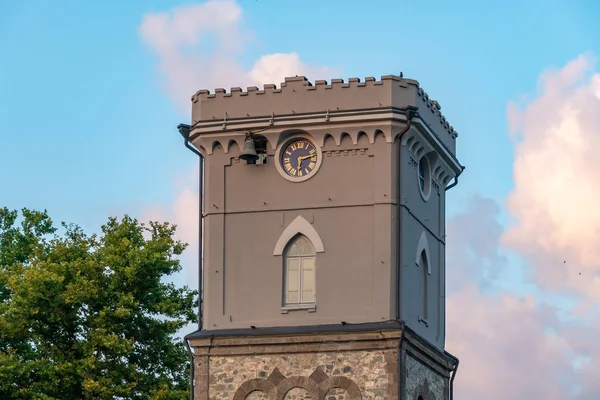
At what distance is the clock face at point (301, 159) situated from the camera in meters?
39.7

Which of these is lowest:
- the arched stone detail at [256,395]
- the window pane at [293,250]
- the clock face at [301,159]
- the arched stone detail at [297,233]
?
the arched stone detail at [256,395]

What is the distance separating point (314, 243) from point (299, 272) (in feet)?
2.41

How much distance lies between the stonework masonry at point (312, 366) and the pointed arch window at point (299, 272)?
1041 mm

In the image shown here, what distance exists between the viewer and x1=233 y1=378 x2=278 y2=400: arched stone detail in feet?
125

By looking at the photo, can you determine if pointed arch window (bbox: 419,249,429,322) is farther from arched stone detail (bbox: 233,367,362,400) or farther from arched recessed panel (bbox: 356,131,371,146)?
arched stone detail (bbox: 233,367,362,400)

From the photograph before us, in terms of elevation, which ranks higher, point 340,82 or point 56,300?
point 340,82

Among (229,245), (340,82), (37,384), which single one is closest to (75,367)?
(37,384)

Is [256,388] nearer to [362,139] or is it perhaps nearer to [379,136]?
[362,139]

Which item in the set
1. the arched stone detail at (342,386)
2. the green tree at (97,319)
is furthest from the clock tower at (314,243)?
the green tree at (97,319)

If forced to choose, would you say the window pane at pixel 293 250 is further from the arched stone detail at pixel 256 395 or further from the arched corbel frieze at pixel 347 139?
the arched stone detail at pixel 256 395

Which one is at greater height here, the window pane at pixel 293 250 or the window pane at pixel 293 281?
the window pane at pixel 293 250

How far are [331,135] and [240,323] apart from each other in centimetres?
472

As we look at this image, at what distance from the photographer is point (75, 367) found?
156 ft

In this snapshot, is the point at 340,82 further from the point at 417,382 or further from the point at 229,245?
the point at 417,382
